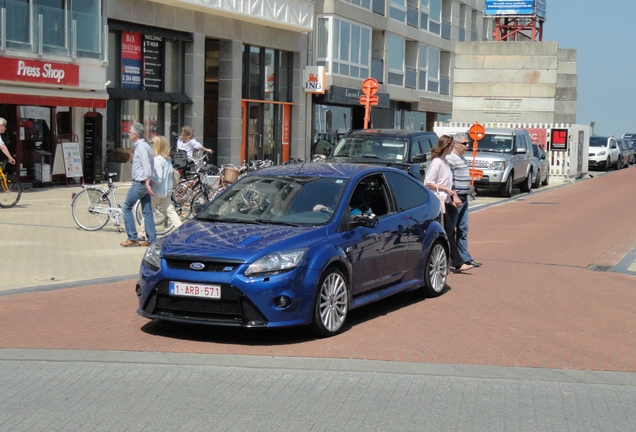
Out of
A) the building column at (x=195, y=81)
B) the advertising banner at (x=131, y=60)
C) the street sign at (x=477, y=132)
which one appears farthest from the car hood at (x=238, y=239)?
the building column at (x=195, y=81)

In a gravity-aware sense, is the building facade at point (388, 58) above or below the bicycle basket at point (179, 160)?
above

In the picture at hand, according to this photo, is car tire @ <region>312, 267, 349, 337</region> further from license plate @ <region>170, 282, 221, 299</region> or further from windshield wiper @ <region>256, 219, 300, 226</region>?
license plate @ <region>170, 282, 221, 299</region>

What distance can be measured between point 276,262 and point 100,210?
8.44m

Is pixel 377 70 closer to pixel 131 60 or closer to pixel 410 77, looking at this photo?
pixel 410 77

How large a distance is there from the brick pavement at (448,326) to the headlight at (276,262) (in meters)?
0.68

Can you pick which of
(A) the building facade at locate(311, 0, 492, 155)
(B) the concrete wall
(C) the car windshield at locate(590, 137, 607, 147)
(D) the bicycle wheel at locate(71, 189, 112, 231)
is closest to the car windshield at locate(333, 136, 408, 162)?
(D) the bicycle wheel at locate(71, 189, 112, 231)

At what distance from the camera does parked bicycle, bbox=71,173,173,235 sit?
1565 centimetres

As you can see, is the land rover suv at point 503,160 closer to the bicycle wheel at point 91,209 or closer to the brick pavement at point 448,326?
the brick pavement at point 448,326

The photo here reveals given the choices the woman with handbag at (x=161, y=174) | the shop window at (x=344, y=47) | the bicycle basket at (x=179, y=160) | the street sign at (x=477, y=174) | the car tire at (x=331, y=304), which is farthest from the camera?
the shop window at (x=344, y=47)

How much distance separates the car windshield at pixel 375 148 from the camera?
1886 centimetres

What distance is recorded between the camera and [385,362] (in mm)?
7574

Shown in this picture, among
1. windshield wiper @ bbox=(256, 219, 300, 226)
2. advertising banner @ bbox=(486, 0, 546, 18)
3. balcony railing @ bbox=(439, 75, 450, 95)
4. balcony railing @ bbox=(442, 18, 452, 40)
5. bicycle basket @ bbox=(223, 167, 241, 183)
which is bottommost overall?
bicycle basket @ bbox=(223, 167, 241, 183)

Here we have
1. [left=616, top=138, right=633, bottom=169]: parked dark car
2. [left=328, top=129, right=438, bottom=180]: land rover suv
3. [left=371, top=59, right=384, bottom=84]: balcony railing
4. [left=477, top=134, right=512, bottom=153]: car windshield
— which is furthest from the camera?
[left=616, top=138, right=633, bottom=169]: parked dark car

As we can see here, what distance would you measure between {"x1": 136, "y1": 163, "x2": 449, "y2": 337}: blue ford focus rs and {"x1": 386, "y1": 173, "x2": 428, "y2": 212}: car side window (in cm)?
2
